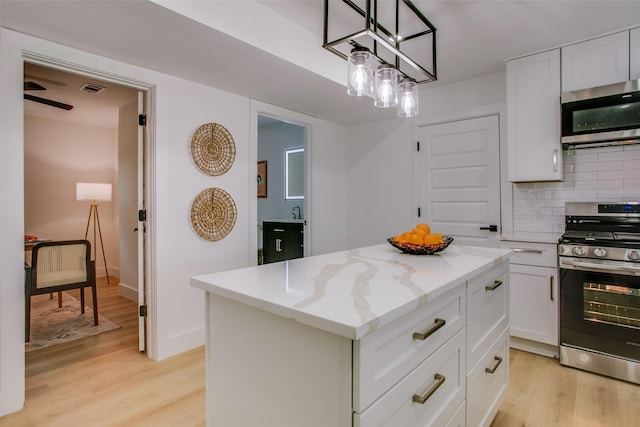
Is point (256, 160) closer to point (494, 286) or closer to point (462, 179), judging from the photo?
point (462, 179)

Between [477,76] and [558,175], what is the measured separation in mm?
1302

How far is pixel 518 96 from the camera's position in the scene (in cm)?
281

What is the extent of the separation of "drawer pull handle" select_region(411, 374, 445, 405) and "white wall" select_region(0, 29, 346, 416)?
2152 mm

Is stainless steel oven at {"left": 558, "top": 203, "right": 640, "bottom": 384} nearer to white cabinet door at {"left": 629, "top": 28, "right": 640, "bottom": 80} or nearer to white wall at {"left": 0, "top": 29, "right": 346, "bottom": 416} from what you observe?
white cabinet door at {"left": 629, "top": 28, "right": 640, "bottom": 80}

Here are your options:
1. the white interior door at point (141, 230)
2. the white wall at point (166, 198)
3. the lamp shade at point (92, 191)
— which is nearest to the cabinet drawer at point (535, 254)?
the white wall at point (166, 198)

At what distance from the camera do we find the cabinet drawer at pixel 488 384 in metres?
1.41

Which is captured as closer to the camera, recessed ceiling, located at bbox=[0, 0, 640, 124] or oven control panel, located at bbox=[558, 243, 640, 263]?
recessed ceiling, located at bbox=[0, 0, 640, 124]

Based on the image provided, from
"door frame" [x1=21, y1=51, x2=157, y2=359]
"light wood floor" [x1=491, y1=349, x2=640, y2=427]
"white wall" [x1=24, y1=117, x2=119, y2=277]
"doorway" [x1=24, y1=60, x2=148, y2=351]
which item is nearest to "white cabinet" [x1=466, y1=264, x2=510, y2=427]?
"light wood floor" [x1=491, y1=349, x2=640, y2=427]

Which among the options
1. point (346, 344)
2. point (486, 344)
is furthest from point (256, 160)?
point (346, 344)

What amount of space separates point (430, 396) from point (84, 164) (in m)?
5.95

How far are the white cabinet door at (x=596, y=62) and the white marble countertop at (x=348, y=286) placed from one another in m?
1.82

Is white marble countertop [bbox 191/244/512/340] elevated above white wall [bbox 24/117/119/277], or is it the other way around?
white wall [bbox 24/117/119/277]

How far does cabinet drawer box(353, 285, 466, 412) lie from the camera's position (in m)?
0.77

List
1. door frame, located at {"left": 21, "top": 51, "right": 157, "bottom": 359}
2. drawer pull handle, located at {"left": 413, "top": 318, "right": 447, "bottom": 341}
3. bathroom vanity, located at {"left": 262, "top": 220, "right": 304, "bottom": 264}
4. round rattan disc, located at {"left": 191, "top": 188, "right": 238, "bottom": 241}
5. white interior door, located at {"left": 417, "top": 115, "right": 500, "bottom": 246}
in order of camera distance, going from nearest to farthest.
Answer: drawer pull handle, located at {"left": 413, "top": 318, "right": 447, "bottom": 341}
door frame, located at {"left": 21, "top": 51, "right": 157, "bottom": 359}
round rattan disc, located at {"left": 191, "top": 188, "right": 238, "bottom": 241}
white interior door, located at {"left": 417, "top": 115, "right": 500, "bottom": 246}
bathroom vanity, located at {"left": 262, "top": 220, "right": 304, "bottom": 264}
